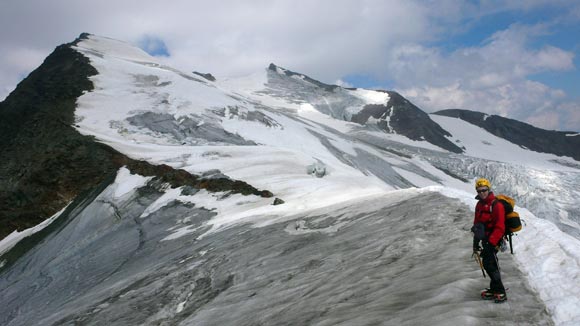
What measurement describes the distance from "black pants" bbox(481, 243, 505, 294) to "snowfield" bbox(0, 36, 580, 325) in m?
0.31

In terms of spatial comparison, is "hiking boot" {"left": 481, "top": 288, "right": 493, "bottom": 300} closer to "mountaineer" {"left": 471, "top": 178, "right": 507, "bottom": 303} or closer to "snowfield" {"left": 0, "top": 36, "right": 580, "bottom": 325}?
"mountaineer" {"left": 471, "top": 178, "right": 507, "bottom": 303}

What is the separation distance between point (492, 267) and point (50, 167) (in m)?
43.3

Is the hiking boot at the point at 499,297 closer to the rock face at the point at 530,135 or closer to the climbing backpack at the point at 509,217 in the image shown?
the climbing backpack at the point at 509,217

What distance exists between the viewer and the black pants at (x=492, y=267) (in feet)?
25.5

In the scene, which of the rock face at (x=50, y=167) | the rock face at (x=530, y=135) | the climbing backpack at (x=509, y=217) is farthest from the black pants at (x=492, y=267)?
the rock face at (x=530, y=135)

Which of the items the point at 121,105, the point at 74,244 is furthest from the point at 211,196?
the point at 121,105

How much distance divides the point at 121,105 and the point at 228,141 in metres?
16.0

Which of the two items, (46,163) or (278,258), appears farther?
(46,163)

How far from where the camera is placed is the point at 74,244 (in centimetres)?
2750

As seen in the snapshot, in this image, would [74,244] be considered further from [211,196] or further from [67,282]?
[211,196]

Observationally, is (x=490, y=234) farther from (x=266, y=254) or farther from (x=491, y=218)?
(x=266, y=254)

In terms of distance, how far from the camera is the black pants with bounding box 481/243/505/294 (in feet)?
25.5

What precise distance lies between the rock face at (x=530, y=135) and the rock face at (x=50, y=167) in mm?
131600

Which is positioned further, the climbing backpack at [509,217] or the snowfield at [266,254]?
the snowfield at [266,254]
